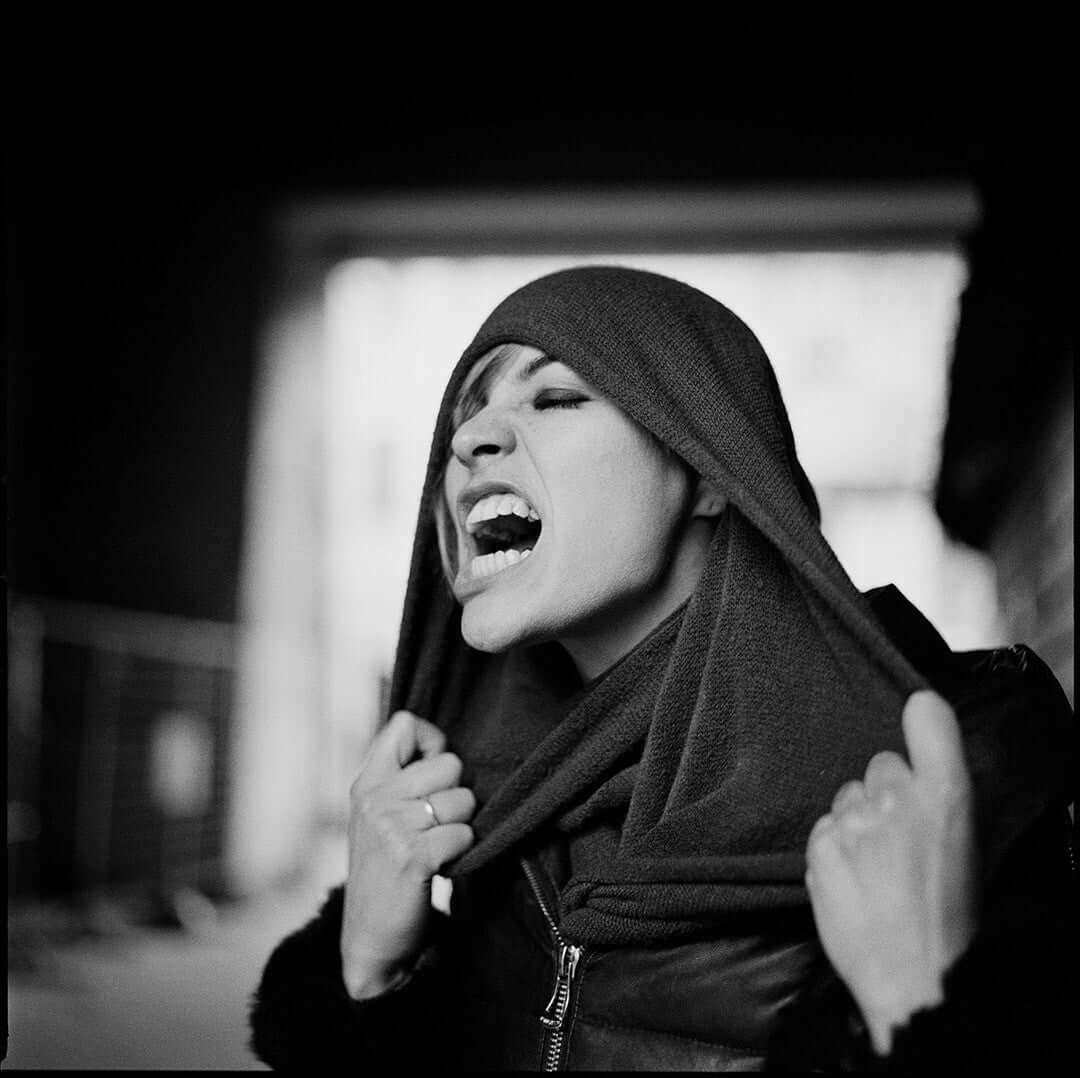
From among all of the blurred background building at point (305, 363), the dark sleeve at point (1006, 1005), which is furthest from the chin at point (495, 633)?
the blurred background building at point (305, 363)

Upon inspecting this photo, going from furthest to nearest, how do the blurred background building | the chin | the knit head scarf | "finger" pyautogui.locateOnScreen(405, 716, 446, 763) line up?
1. the blurred background building
2. "finger" pyautogui.locateOnScreen(405, 716, 446, 763)
3. the chin
4. the knit head scarf

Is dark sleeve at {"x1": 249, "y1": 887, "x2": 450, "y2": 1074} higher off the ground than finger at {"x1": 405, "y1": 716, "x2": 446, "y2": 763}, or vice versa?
finger at {"x1": 405, "y1": 716, "x2": 446, "y2": 763}

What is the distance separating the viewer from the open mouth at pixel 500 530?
1.38m

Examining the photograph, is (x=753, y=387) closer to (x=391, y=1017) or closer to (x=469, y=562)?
(x=469, y=562)

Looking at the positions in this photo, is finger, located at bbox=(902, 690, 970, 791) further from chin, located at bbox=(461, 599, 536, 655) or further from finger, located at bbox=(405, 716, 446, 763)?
finger, located at bbox=(405, 716, 446, 763)

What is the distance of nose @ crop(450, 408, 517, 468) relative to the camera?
1.38 m

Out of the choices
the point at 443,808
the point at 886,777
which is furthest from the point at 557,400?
the point at 886,777

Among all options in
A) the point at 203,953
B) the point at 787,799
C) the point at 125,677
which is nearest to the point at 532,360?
the point at 787,799

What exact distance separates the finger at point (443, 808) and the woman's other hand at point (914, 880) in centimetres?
60

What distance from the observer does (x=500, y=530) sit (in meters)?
1.46

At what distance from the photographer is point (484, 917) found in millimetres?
1426

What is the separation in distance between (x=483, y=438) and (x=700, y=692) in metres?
0.39

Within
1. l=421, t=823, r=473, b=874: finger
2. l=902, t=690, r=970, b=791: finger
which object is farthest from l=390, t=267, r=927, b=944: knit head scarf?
l=902, t=690, r=970, b=791: finger

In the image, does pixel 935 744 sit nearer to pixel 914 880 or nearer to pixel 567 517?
pixel 914 880
